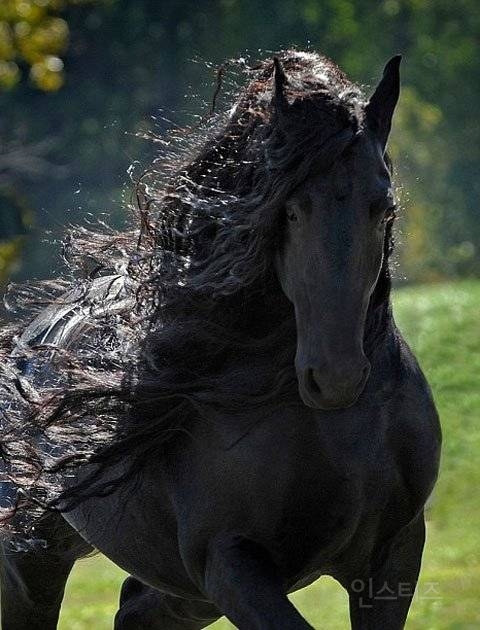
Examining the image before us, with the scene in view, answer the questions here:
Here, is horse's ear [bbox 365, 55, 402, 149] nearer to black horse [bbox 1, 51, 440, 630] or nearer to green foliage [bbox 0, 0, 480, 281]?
black horse [bbox 1, 51, 440, 630]

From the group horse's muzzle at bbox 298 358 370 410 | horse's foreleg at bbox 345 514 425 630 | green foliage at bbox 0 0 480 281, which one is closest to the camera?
horse's muzzle at bbox 298 358 370 410

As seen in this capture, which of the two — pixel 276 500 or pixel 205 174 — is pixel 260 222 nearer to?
pixel 205 174

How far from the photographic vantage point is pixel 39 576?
16.5 feet

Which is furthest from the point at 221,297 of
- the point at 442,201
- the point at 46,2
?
the point at 442,201

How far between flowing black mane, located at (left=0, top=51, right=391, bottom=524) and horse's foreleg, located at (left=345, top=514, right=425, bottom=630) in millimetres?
500

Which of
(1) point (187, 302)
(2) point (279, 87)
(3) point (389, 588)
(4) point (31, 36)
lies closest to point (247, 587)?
(3) point (389, 588)

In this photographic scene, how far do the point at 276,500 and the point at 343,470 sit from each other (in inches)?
6.9

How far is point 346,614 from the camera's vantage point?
7914mm

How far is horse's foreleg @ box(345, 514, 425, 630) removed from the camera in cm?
393

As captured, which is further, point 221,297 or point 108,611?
point 108,611

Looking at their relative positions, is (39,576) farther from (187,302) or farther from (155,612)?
(187,302)

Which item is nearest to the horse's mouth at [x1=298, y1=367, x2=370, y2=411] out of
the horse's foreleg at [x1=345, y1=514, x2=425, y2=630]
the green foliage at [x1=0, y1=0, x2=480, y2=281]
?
the horse's foreleg at [x1=345, y1=514, x2=425, y2=630]

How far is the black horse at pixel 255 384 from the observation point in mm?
3385

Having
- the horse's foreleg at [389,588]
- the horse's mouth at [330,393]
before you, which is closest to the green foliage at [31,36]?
the horse's foreleg at [389,588]
